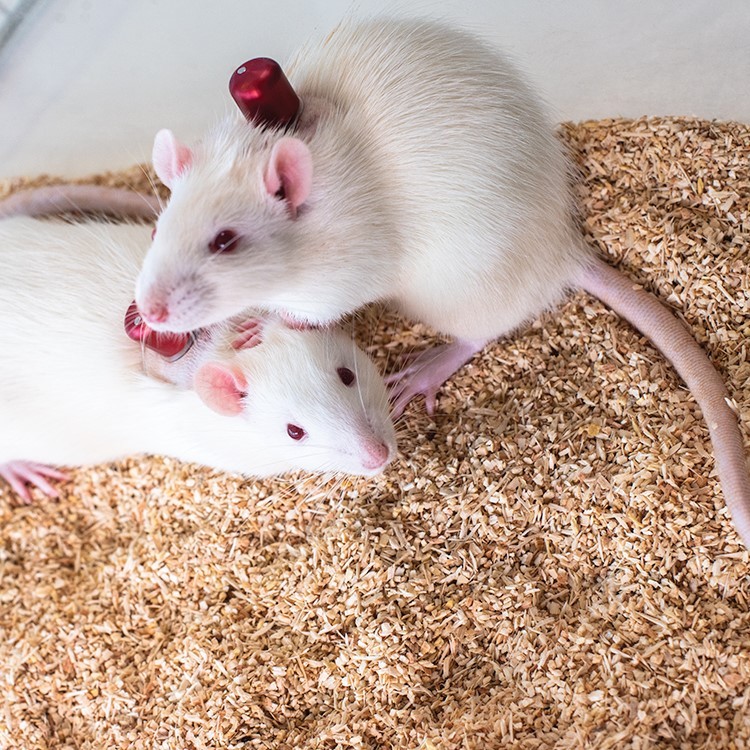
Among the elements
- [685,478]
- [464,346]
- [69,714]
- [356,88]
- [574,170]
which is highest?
[356,88]

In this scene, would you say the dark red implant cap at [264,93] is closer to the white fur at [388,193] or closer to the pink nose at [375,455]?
the white fur at [388,193]

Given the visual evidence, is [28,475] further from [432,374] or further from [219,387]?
[432,374]

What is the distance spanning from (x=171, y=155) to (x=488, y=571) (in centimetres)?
169

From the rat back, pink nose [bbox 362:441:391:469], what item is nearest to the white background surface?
the rat back

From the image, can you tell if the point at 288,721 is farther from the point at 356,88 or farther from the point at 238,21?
the point at 238,21

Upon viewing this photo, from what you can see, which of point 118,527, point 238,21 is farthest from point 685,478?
point 238,21

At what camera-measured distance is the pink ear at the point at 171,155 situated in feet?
7.32

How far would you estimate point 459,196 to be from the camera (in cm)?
240

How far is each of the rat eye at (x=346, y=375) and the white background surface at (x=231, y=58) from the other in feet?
3.90

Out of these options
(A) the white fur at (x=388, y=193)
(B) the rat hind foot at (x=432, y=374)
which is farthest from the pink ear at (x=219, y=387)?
(B) the rat hind foot at (x=432, y=374)

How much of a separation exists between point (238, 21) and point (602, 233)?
66.8 inches

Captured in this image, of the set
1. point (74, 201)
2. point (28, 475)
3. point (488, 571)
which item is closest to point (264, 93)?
point (74, 201)

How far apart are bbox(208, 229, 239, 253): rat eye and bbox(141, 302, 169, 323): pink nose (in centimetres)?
20

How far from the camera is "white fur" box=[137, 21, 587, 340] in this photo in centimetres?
209
